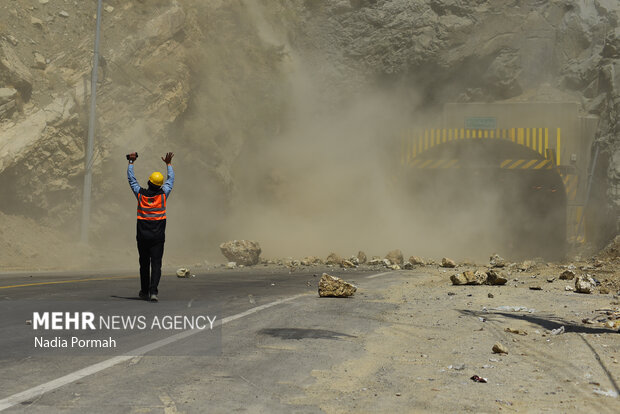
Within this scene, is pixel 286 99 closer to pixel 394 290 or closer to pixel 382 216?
pixel 382 216

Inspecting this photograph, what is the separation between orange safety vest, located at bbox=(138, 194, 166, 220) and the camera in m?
8.90

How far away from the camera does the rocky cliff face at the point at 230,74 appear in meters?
21.7

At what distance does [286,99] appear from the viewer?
30.3 meters

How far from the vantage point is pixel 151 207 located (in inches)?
351

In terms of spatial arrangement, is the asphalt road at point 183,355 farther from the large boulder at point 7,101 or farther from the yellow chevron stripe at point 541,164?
the yellow chevron stripe at point 541,164

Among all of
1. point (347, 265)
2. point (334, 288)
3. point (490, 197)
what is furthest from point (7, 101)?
point (490, 197)

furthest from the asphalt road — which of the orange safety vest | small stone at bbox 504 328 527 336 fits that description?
small stone at bbox 504 328 527 336

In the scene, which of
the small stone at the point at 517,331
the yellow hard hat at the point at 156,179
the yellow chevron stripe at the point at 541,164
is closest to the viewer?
the small stone at the point at 517,331

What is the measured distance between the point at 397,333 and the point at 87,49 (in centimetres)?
1955

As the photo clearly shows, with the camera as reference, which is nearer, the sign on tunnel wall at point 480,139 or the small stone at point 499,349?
the small stone at point 499,349

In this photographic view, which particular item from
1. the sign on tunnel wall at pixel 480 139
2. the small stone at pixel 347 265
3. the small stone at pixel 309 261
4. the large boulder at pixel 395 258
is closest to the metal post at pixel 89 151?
the small stone at pixel 309 261

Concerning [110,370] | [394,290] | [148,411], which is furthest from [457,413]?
[394,290]

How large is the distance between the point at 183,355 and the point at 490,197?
24364 millimetres

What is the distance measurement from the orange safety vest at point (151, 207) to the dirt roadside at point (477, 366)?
131 inches
